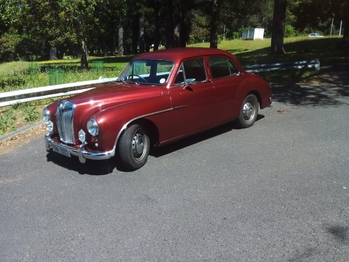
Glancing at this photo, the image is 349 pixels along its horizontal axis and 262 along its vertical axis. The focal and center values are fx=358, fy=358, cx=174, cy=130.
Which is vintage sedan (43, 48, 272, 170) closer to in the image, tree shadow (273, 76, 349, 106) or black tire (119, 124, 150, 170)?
black tire (119, 124, 150, 170)

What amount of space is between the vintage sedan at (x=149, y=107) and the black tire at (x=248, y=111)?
4 cm

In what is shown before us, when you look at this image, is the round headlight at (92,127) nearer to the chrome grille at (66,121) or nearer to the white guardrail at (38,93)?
the chrome grille at (66,121)

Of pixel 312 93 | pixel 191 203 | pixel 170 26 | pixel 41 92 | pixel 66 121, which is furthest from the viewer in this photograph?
pixel 170 26

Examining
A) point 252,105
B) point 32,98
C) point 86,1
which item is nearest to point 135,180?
point 252,105

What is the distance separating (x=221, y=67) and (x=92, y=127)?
120 inches

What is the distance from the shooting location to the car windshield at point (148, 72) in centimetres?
603

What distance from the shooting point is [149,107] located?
5.41 m

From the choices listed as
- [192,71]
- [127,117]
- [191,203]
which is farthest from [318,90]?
[191,203]

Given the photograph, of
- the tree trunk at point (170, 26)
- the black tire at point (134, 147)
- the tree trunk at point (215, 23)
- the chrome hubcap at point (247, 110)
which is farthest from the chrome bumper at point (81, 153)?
the tree trunk at point (215, 23)

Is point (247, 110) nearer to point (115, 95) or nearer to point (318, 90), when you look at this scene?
point (115, 95)

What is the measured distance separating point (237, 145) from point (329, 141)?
5.51ft

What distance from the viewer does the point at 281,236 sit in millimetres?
3592

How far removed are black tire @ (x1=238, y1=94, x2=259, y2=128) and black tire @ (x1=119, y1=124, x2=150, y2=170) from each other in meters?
2.55

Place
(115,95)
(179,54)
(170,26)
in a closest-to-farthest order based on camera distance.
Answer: (115,95)
(179,54)
(170,26)
